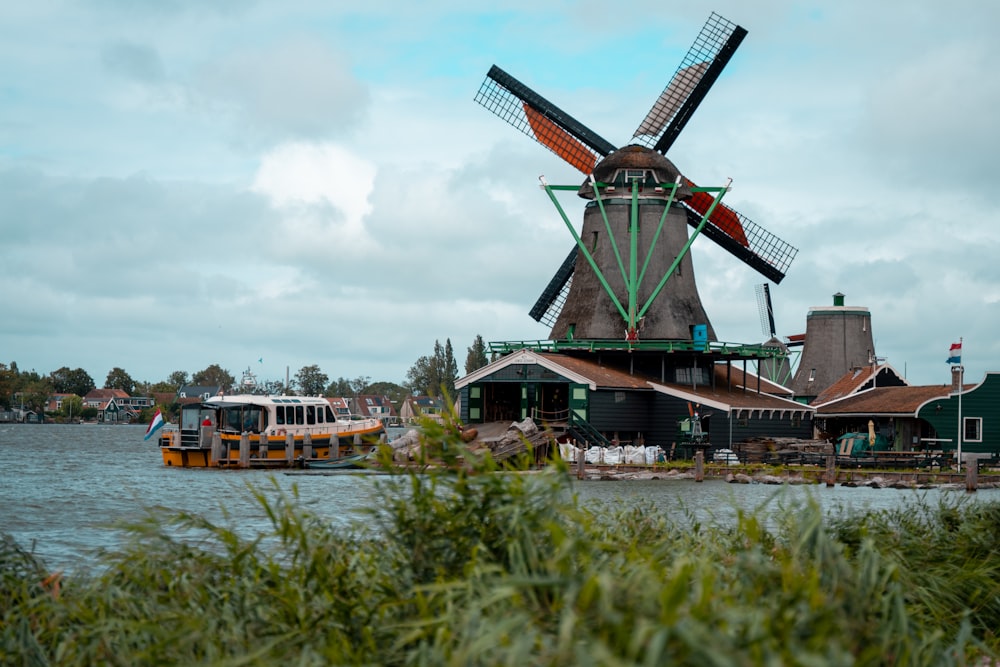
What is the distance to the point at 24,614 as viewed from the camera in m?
9.08

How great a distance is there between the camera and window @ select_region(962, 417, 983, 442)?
138 feet

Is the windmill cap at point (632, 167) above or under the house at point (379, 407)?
above

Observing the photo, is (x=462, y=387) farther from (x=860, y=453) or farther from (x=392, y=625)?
(x=392, y=625)

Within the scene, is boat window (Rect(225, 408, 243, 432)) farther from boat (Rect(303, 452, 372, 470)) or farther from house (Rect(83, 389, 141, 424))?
house (Rect(83, 389, 141, 424))

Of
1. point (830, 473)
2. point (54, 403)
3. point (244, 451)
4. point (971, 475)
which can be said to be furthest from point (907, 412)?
point (54, 403)

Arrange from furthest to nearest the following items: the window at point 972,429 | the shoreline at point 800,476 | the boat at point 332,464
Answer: the boat at point 332,464, the window at point 972,429, the shoreline at point 800,476

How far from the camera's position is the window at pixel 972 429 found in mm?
42031

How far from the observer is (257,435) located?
4306cm

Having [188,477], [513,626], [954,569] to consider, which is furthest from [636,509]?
[188,477]

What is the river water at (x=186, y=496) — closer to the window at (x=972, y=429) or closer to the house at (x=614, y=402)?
the house at (x=614, y=402)

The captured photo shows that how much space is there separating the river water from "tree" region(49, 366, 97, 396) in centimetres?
15416

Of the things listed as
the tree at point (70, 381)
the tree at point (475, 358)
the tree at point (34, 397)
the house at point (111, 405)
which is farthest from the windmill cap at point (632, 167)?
the tree at point (70, 381)

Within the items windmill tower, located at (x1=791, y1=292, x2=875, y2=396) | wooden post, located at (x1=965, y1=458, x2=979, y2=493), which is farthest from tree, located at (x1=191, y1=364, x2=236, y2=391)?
wooden post, located at (x1=965, y1=458, x2=979, y2=493)

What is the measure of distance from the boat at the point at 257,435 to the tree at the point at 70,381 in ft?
511
